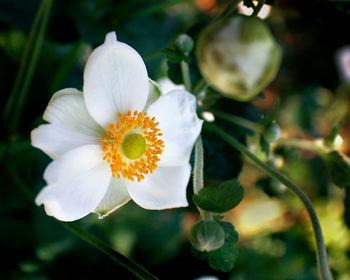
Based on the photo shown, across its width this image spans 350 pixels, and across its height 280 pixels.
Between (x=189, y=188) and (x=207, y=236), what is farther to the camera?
(x=189, y=188)

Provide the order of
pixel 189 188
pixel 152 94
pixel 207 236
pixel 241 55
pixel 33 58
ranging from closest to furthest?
pixel 241 55 → pixel 207 236 → pixel 152 94 → pixel 33 58 → pixel 189 188

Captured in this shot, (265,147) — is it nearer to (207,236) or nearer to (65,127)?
(207,236)

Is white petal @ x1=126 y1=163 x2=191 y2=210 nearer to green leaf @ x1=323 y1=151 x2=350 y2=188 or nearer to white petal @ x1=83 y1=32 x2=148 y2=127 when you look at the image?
white petal @ x1=83 y1=32 x2=148 y2=127

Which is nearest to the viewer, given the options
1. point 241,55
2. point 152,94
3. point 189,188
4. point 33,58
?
point 241,55

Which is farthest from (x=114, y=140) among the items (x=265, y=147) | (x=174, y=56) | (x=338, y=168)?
(x=338, y=168)

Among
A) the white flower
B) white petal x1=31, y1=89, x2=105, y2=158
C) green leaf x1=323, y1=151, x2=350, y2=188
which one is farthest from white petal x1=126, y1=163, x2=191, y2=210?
green leaf x1=323, y1=151, x2=350, y2=188
